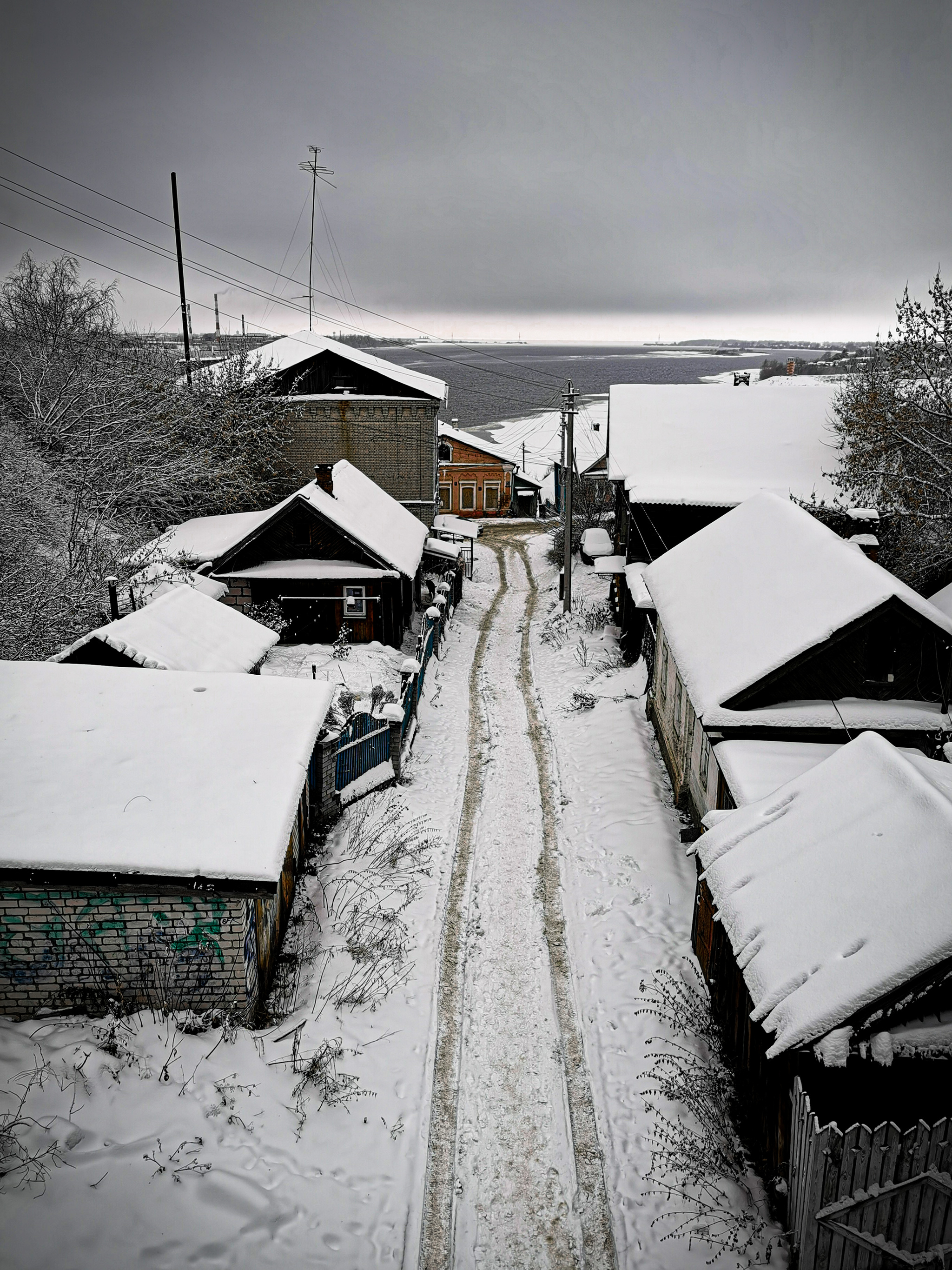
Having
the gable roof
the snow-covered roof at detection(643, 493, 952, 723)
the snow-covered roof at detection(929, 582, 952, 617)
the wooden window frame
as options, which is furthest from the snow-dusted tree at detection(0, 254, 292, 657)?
the snow-covered roof at detection(929, 582, 952, 617)

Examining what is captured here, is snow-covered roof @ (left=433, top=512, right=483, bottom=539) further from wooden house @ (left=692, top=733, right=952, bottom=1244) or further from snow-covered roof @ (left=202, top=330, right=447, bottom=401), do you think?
wooden house @ (left=692, top=733, right=952, bottom=1244)

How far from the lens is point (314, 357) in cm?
3116

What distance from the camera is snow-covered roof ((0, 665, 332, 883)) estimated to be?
8023 millimetres

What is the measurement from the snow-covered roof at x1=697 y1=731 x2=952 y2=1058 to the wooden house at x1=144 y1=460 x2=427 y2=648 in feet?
50.5

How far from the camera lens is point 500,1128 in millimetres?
7836

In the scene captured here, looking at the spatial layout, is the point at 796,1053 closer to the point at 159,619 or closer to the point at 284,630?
the point at 159,619

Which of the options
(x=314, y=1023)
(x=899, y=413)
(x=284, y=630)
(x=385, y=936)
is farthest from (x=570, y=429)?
(x=314, y=1023)

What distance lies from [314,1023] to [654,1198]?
3917 mm

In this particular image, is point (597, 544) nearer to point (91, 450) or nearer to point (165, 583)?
point (165, 583)

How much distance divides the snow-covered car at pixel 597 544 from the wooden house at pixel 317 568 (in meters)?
7.46

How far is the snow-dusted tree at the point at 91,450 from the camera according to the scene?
18266 millimetres

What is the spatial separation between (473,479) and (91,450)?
96.0 feet

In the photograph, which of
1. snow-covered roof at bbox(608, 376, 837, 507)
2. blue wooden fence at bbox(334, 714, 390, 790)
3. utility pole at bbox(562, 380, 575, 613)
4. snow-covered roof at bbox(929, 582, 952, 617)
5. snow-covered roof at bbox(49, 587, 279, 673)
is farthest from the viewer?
utility pole at bbox(562, 380, 575, 613)

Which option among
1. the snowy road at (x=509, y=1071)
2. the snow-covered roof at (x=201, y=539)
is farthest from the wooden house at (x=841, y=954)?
the snow-covered roof at (x=201, y=539)
